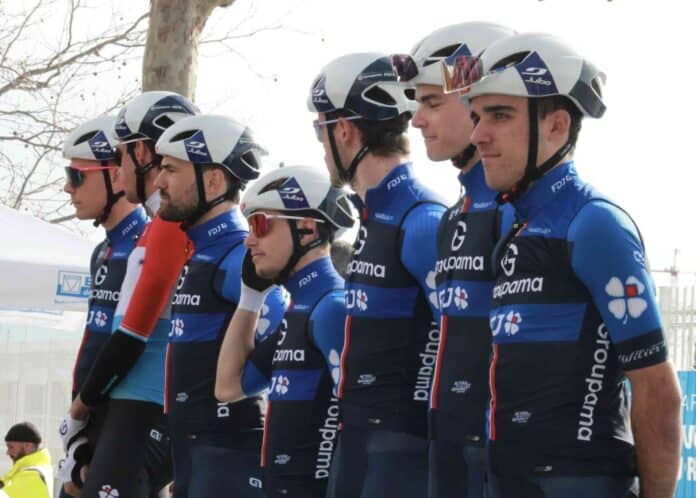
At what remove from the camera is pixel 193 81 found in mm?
14336

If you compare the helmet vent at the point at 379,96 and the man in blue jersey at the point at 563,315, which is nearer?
the man in blue jersey at the point at 563,315

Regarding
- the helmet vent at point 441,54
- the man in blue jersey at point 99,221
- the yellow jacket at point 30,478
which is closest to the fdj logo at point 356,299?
the helmet vent at point 441,54

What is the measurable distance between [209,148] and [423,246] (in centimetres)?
187

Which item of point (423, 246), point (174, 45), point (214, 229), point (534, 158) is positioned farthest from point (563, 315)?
point (174, 45)

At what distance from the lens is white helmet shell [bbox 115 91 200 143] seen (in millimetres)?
7949

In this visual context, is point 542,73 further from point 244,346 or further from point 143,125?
point 143,125

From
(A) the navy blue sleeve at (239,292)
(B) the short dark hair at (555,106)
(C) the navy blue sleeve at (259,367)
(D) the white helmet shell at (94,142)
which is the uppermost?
(D) the white helmet shell at (94,142)

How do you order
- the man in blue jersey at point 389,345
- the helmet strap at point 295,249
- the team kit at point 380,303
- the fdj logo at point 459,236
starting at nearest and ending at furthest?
the team kit at point 380,303, the fdj logo at point 459,236, the man in blue jersey at point 389,345, the helmet strap at point 295,249

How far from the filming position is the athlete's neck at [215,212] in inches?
291

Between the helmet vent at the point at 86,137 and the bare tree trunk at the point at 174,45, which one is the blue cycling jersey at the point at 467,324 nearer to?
the helmet vent at the point at 86,137

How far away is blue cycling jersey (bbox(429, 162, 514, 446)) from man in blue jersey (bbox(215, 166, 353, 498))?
3.00 ft

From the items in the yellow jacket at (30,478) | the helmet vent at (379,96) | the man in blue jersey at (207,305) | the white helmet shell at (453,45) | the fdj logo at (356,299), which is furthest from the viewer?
the yellow jacket at (30,478)

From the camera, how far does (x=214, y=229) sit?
24.0 ft

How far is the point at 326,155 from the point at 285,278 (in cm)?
64
